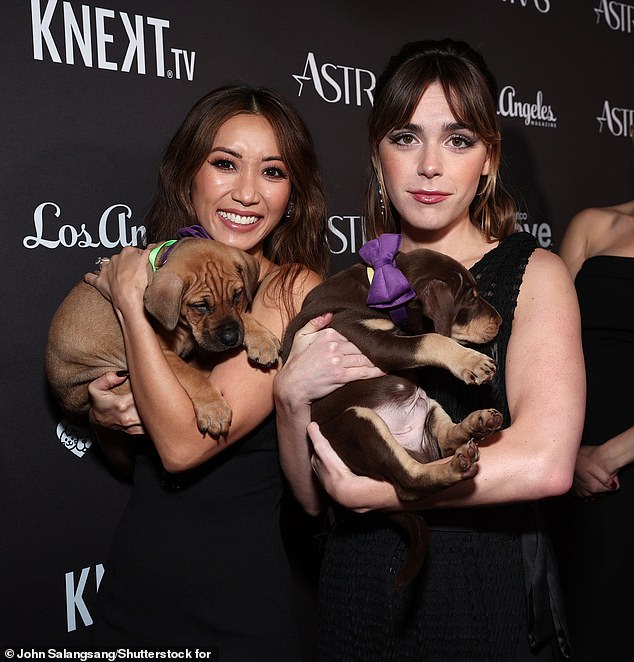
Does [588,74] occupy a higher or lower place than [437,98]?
higher

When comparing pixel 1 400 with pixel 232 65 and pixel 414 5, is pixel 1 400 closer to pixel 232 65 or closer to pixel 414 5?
pixel 232 65

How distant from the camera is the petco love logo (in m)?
2.73

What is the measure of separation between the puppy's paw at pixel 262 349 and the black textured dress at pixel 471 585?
572mm

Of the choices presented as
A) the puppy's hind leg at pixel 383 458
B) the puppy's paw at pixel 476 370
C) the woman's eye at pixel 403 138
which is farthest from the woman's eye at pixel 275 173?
the puppy's paw at pixel 476 370

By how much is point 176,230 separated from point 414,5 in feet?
7.10

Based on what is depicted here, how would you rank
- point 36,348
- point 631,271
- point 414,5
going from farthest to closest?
point 414,5 < point 631,271 < point 36,348

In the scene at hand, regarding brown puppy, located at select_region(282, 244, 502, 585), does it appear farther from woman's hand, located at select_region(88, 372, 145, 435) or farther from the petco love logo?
the petco love logo

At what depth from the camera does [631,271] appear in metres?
2.96

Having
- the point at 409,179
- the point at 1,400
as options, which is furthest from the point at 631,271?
the point at 1,400

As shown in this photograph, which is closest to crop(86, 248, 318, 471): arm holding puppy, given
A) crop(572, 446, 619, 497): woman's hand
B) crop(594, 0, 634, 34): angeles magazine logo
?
crop(572, 446, 619, 497): woman's hand

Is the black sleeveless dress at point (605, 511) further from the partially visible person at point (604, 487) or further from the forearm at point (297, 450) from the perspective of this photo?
the forearm at point (297, 450)

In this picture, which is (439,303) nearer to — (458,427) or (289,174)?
(458,427)

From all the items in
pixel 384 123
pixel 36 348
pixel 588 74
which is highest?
pixel 588 74

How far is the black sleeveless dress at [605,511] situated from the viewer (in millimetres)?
2875
